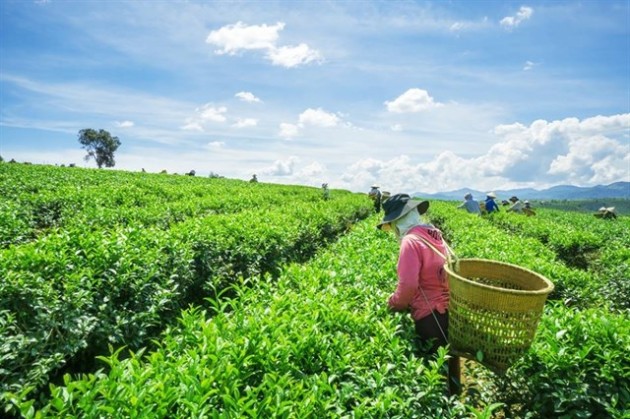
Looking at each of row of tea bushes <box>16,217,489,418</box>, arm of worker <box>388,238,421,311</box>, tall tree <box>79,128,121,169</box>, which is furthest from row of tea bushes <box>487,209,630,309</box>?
tall tree <box>79,128,121,169</box>

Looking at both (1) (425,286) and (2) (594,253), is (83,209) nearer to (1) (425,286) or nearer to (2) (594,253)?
(1) (425,286)

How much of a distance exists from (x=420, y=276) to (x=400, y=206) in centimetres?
71

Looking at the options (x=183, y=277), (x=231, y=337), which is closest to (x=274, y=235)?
(x=183, y=277)

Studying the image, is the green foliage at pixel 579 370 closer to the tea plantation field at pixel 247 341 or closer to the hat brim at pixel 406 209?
the tea plantation field at pixel 247 341

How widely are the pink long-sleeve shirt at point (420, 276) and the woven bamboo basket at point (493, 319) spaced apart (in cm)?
24

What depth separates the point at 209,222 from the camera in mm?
7582

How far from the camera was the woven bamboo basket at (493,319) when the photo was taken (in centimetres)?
267

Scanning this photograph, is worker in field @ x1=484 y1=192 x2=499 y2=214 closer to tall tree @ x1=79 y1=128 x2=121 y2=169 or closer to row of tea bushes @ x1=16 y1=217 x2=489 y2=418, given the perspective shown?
row of tea bushes @ x1=16 y1=217 x2=489 y2=418

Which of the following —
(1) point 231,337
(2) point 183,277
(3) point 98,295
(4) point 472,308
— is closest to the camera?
(1) point 231,337

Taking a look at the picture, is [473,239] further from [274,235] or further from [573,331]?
[573,331]

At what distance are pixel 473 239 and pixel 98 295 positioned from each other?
24.8 feet

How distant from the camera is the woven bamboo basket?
2674mm

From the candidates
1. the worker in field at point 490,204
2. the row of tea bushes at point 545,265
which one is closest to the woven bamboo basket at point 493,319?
the row of tea bushes at point 545,265

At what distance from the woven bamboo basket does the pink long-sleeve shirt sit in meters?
0.24
